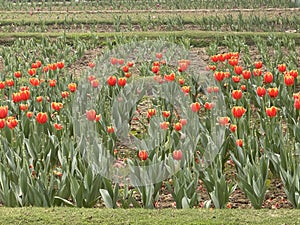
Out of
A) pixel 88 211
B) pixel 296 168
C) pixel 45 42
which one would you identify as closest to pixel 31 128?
pixel 88 211

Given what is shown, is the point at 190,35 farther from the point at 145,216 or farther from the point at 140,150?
the point at 145,216

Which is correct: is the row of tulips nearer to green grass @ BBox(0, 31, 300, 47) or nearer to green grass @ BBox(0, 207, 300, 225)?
green grass @ BBox(0, 207, 300, 225)

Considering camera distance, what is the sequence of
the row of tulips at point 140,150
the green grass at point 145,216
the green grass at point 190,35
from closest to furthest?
the green grass at point 145,216 → the row of tulips at point 140,150 → the green grass at point 190,35

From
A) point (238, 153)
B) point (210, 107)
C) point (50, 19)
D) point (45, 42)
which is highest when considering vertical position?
point (50, 19)

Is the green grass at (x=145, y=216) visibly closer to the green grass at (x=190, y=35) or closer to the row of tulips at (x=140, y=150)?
the row of tulips at (x=140, y=150)

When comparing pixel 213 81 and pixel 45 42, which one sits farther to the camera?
pixel 45 42

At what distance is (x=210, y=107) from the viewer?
5457 mm

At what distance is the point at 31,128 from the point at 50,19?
1228 centimetres

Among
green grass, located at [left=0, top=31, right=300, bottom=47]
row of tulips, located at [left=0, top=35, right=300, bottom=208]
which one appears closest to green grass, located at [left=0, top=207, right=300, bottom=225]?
row of tulips, located at [left=0, top=35, right=300, bottom=208]

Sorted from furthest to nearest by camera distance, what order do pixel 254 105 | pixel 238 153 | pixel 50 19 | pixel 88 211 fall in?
pixel 50 19, pixel 254 105, pixel 238 153, pixel 88 211

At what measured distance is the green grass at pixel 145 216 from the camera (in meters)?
4.12

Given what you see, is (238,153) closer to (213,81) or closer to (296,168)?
(296,168)

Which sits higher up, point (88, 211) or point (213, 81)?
point (213, 81)

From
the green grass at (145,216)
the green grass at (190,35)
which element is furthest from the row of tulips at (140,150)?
the green grass at (190,35)
